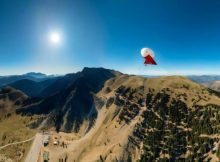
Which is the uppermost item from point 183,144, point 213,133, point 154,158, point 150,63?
point 150,63

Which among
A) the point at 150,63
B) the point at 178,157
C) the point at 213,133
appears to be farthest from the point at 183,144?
the point at 150,63

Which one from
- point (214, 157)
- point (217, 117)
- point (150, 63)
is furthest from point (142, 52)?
point (217, 117)

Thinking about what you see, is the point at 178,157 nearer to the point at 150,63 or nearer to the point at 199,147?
the point at 199,147

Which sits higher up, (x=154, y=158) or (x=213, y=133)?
(x=213, y=133)

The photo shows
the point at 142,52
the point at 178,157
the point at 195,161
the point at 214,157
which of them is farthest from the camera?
the point at 178,157

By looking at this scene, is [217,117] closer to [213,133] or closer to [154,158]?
[213,133]

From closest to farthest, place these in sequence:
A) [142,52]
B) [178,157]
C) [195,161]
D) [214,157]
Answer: [142,52] < [214,157] < [195,161] < [178,157]

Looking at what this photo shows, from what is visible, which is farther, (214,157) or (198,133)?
(198,133)
